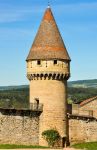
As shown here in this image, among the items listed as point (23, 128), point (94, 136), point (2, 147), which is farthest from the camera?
point (94, 136)

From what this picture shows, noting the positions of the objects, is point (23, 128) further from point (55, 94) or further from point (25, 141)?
point (55, 94)

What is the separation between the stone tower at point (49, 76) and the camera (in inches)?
1674

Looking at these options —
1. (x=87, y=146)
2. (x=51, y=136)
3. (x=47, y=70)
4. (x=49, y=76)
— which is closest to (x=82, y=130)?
(x=87, y=146)

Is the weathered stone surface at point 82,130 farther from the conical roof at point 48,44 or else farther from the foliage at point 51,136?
the conical roof at point 48,44

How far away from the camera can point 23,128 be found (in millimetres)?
41844

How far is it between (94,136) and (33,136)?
8.10 meters

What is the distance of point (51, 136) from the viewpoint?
138ft

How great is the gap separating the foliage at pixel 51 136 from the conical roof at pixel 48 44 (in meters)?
6.17

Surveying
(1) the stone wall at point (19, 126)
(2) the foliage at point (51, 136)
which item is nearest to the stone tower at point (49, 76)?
(2) the foliage at point (51, 136)

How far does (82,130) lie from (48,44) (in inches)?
366

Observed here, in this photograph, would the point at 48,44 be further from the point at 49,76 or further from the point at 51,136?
the point at 51,136

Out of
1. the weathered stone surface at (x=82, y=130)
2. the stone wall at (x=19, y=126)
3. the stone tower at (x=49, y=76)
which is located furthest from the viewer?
the weathered stone surface at (x=82, y=130)

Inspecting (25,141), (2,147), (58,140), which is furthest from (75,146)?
(2,147)

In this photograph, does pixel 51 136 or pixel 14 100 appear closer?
pixel 51 136
